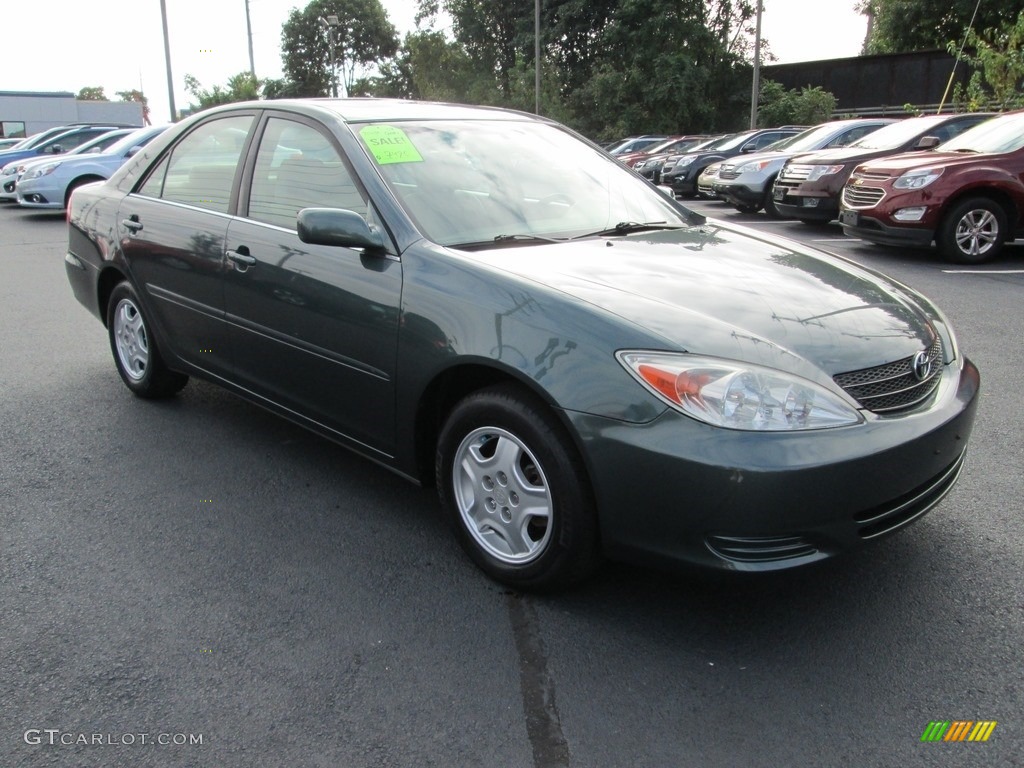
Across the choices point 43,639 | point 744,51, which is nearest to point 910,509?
point 43,639

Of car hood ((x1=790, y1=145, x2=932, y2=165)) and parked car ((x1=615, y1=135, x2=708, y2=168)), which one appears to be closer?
car hood ((x1=790, y1=145, x2=932, y2=165))

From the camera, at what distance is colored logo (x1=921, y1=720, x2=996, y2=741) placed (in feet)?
7.57

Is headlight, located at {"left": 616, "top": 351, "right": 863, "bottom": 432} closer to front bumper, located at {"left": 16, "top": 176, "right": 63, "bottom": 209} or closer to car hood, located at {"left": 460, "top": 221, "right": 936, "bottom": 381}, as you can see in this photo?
car hood, located at {"left": 460, "top": 221, "right": 936, "bottom": 381}

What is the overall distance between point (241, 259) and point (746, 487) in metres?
2.43

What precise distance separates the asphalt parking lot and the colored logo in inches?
0.8

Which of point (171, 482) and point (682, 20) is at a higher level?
point (682, 20)

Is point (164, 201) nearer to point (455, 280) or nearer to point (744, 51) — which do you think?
point (455, 280)

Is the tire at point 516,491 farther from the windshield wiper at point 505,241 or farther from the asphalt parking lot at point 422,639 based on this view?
the windshield wiper at point 505,241

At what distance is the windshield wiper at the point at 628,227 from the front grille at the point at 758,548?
147cm

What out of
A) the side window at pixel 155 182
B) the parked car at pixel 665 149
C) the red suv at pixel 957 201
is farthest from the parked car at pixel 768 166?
the side window at pixel 155 182

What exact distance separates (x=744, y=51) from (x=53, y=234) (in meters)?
33.2

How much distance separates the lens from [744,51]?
131 feet

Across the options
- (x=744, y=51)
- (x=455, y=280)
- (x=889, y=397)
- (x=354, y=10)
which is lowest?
(x=889, y=397)

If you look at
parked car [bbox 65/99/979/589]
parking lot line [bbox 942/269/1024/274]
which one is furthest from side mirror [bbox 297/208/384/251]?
parking lot line [bbox 942/269/1024/274]
